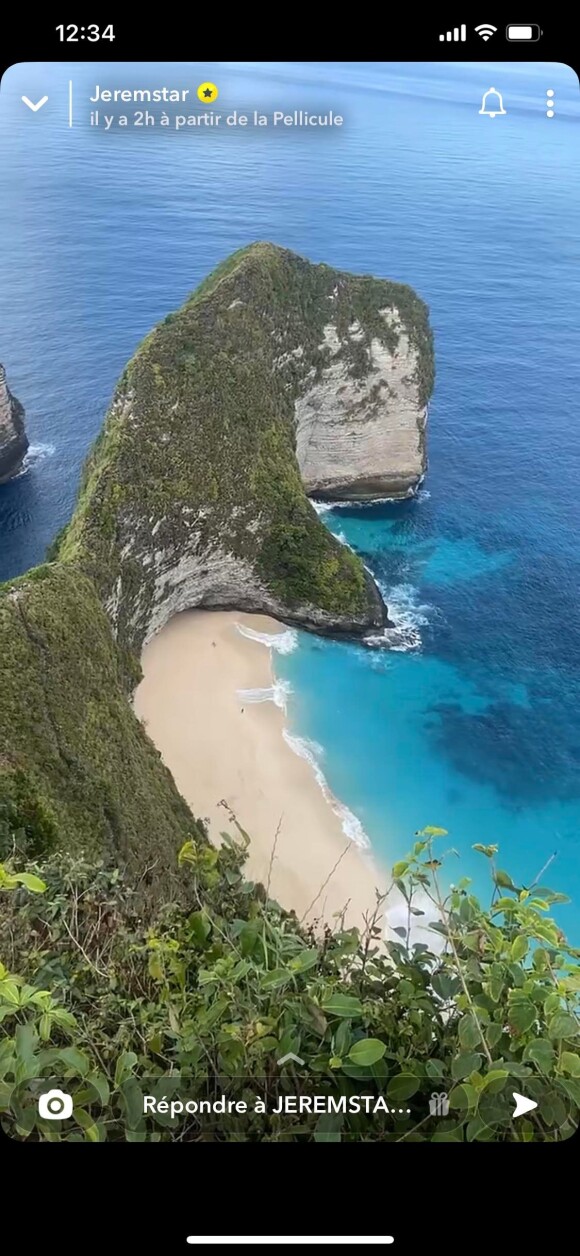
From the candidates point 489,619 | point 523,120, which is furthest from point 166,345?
point 523,120

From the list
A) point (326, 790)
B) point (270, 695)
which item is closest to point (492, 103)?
point (326, 790)

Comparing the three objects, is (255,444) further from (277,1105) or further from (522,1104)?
(522,1104)

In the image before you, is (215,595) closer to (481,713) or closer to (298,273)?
(481,713)
